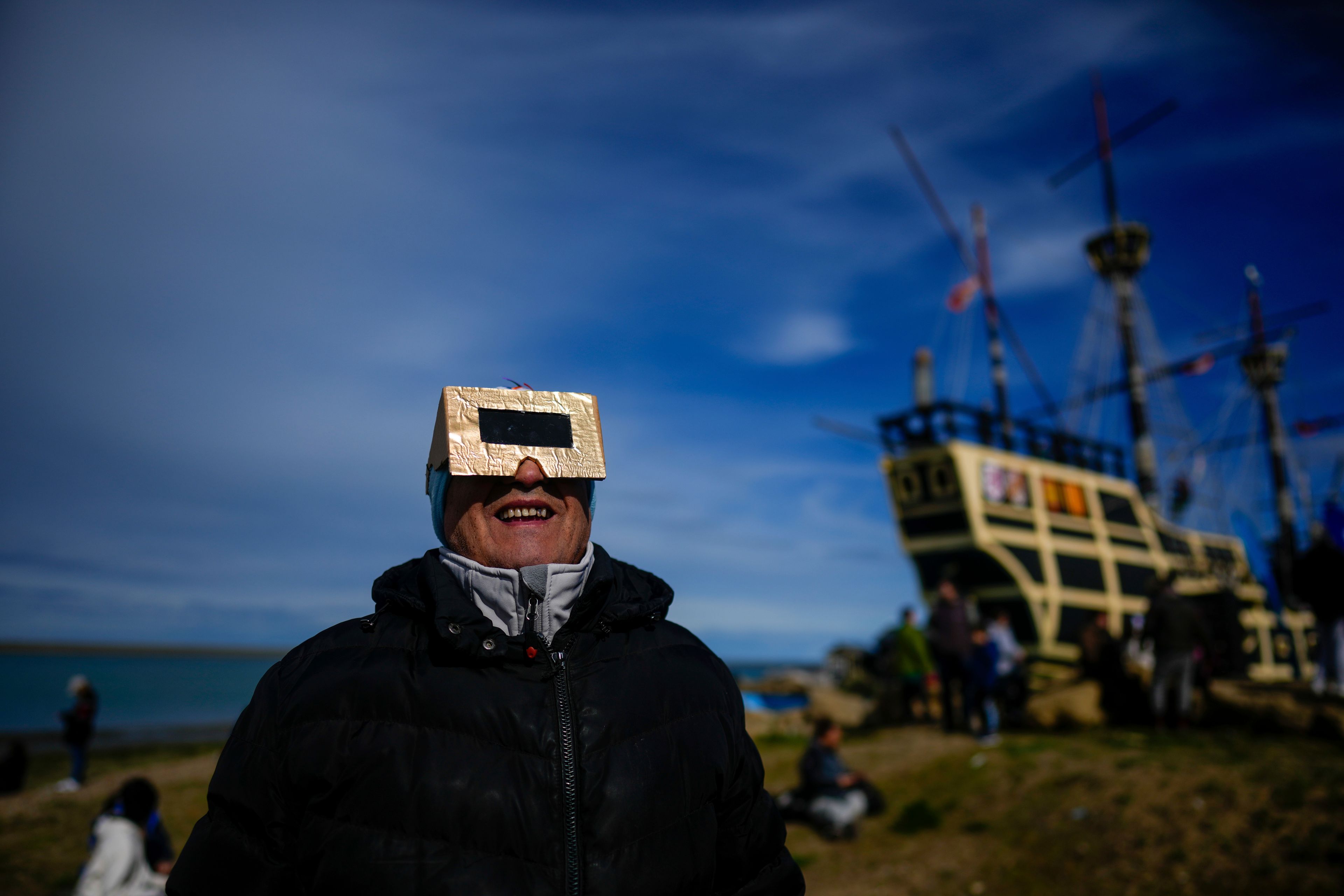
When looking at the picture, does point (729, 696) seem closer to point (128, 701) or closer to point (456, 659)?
point (456, 659)

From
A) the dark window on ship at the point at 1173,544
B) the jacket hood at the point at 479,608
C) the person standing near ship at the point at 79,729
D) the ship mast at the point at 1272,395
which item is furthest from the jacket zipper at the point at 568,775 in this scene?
the ship mast at the point at 1272,395

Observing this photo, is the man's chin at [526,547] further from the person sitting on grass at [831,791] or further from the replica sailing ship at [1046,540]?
the replica sailing ship at [1046,540]

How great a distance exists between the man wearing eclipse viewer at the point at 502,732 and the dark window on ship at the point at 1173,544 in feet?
71.4

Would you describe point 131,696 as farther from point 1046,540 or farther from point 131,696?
point 1046,540

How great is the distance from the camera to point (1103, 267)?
1082 inches

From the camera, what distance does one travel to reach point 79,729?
1379 cm

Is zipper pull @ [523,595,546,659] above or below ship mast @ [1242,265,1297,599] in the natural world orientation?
below

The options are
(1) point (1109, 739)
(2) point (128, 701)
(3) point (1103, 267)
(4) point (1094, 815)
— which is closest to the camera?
(4) point (1094, 815)

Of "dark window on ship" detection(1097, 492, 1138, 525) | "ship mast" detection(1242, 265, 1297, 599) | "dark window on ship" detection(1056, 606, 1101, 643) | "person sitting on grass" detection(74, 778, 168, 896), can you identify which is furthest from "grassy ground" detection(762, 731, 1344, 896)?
"ship mast" detection(1242, 265, 1297, 599)

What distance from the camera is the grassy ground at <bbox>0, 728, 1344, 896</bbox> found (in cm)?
686

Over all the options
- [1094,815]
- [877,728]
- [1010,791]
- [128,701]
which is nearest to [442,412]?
[1094,815]

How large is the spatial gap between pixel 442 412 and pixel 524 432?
Answer: 221 mm

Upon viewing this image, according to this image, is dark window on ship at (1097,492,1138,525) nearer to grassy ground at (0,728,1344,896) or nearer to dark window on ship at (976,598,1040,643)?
dark window on ship at (976,598,1040,643)

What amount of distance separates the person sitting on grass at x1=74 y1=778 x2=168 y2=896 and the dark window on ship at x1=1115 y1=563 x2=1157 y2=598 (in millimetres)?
18871
